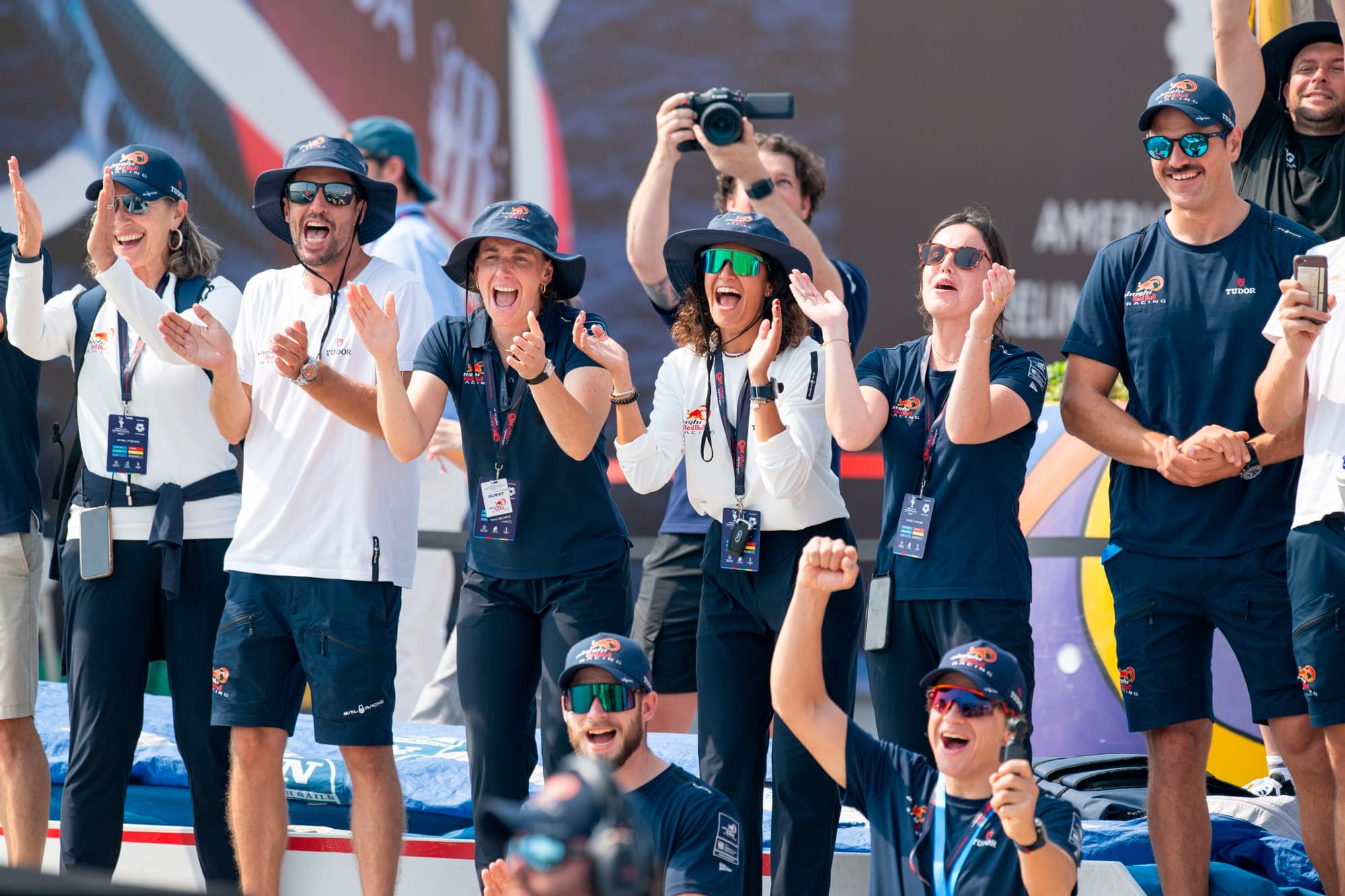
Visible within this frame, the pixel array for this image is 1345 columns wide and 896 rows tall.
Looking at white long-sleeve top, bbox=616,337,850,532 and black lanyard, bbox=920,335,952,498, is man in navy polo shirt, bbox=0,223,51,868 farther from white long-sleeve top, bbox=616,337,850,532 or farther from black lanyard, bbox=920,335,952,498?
black lanyard, bbox=920,335,952,498

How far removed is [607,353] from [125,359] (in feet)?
4.79

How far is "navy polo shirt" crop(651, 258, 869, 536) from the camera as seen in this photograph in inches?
186

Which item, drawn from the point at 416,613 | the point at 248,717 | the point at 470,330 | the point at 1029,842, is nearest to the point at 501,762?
the point at 248,717

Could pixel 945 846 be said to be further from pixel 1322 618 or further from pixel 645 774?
pixel 1322 618

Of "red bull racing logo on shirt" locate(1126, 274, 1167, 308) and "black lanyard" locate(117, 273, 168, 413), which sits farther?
"black lanyard" locate(117, 273, 168, 413)

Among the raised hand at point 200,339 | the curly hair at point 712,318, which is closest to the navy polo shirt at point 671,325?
the curly hair at point 712,318

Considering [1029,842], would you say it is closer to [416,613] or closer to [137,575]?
[137,575]

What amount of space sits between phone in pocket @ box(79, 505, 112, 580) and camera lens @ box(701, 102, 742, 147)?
6.79 feet

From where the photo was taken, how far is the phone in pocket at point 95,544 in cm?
438

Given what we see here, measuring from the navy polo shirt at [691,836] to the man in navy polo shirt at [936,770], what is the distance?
273 millimetres

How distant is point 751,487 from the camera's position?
13.5ft

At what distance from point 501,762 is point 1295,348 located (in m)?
2.20

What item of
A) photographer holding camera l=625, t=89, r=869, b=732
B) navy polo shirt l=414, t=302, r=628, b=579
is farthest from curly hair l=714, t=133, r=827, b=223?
navy polo shirt l=414, t=302, r=628, b=579

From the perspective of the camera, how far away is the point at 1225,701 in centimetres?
591
